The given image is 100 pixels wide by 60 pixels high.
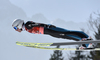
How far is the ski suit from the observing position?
15.3 ft

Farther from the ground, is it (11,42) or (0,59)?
(11,42)

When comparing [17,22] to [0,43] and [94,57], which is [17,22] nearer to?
[94,57]

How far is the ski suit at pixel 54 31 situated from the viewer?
4.65 metres

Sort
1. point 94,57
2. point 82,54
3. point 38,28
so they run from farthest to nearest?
point 82,54, point 94,57, point 38,28

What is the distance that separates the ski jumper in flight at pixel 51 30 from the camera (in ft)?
15.3

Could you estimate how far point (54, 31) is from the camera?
485cm

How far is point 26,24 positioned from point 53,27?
1.12 m

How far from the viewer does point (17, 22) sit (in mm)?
5086

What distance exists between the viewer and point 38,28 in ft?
16.5

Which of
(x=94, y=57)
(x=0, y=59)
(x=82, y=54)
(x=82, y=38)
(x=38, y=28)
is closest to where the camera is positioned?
(x=82, y=38)

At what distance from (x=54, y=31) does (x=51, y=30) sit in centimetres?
12

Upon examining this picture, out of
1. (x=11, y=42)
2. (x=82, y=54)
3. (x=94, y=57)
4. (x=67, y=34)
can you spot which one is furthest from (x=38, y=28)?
(x=11, y=42)

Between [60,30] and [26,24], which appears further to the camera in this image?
[26,24]

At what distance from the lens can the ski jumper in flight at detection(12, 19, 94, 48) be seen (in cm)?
465
